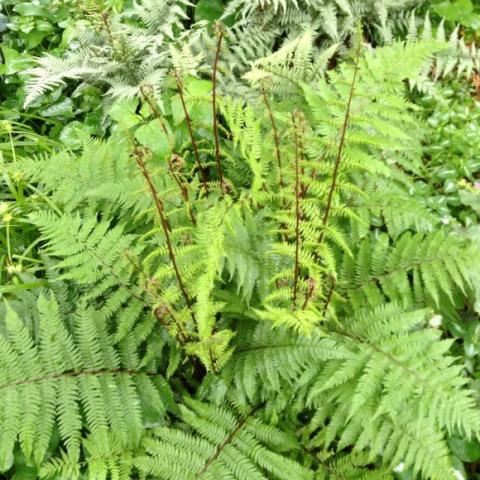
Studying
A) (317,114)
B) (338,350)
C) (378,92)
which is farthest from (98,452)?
(378,92)

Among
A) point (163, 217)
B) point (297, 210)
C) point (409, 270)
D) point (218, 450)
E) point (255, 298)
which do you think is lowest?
point (218, 450)

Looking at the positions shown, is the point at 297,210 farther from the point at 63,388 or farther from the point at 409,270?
the point at 63,388

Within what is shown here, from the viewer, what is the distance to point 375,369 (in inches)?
80.0

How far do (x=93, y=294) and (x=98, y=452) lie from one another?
653mm

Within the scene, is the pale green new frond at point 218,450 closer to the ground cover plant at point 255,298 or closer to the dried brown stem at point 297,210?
the ground cover plant at point 255,298

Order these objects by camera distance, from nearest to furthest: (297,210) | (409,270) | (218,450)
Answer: (297,210)
(218,450)
(409,270)

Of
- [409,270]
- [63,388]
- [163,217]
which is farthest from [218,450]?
[409,270]

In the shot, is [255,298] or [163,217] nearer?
[163,217]

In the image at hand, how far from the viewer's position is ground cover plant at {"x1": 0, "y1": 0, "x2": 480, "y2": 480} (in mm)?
1979

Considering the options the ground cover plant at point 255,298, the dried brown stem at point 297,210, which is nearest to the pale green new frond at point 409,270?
the ground cover plant at point 255,298

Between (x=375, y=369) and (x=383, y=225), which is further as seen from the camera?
(x=383, y=225)

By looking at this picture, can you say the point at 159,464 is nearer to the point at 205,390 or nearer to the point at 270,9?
the point at 205,390

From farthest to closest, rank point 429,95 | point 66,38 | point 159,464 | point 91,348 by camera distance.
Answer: point 66,38, point 429,95, point 91,348, point 159,464

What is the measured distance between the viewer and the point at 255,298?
2.41 m
